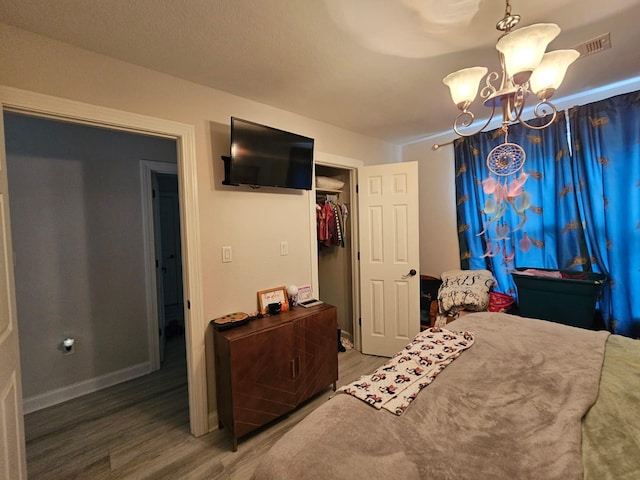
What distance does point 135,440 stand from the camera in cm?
185

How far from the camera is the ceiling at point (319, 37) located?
49.6 inches

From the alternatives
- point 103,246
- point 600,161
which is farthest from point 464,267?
point 103,246

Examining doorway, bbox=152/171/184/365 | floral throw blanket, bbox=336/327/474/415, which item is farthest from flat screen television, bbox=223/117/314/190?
doorway, bbox=152/171/184/365

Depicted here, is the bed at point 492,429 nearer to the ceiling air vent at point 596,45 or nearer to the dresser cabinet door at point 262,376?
the dresser cabinet door at point 262,376

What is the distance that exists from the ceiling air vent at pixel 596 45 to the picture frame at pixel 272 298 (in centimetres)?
246

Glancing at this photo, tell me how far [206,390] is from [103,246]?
1.66m

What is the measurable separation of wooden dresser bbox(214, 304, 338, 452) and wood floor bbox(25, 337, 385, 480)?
0.12 m

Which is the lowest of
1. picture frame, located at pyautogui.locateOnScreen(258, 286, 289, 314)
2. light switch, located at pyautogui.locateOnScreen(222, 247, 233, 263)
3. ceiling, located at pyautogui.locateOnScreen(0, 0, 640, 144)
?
picture frame, located at pyautogui.locateOnScreen(258, 286, 289, 314)

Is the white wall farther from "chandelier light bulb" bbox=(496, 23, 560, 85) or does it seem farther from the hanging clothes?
"chandelier light bulb" bbox=(496, 23, 560, 85)

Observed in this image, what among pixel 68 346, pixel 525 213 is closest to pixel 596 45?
pixel 525 213

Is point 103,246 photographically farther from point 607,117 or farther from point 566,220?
point 607,117

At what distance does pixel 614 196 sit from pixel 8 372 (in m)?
3.92

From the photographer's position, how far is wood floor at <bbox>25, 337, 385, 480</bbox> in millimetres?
1617

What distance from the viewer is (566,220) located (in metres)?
2.42
